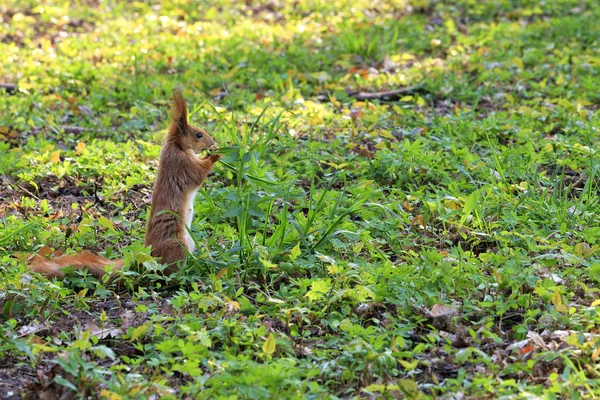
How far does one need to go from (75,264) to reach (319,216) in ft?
4.37

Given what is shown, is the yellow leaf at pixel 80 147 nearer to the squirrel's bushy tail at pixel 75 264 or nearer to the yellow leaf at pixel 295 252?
the squirrel's bushy tail at pixel 75 264

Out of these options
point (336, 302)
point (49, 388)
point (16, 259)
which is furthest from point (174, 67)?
point (49, 388)

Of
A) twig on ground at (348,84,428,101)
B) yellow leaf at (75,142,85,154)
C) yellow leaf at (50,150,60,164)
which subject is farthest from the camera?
twig on ground at (348,84,428,101)

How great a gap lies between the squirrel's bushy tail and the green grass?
0.23 ft

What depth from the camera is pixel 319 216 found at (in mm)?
4453

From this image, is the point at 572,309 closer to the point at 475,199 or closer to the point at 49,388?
the point at 475,199

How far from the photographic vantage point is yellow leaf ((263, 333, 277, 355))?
3.22 meters

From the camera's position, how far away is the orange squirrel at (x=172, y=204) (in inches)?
153

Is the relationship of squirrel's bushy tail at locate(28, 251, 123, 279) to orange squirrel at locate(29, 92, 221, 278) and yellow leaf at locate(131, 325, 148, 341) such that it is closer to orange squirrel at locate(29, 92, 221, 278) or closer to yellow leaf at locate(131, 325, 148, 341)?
orange squirrel at locate(29, 92, 221, 278)

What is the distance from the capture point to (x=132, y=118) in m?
6.39

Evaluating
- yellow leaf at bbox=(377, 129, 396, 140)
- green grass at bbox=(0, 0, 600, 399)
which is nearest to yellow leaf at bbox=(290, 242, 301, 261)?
green grass at bbox=(0, 0, 600, 399)

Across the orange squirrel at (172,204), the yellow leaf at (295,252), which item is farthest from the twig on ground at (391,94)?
the yellow leaf at (295,252)

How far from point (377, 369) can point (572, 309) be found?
909 mm

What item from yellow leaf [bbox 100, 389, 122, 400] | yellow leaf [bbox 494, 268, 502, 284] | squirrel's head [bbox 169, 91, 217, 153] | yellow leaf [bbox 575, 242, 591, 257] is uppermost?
squirrel's head [bbox 169, 91, 217, 153]
